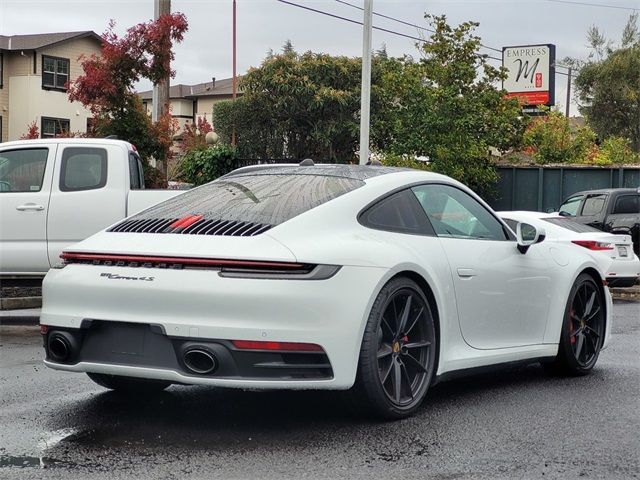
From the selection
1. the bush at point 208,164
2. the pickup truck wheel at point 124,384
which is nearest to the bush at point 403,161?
the bush at point 208,164

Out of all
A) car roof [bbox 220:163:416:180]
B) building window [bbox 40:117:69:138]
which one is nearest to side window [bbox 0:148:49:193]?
car roof [bbox 220:163:416:180]

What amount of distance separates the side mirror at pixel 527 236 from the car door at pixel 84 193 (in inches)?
224

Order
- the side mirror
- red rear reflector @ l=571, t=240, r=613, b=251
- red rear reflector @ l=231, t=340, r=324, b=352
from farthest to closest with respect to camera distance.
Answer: red rear reflector @ l=571, t=240, r=613, b=251 < the side mirror < red rear reflector @ l=231, t=340, r=324, b=352

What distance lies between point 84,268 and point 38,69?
43665 millimetres

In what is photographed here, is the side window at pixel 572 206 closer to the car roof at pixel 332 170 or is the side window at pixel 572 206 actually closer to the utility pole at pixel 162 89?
the utility pole at pixel 162 89

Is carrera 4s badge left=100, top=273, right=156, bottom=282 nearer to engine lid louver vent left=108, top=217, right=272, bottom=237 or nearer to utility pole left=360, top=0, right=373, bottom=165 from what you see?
engine lid louver vent left=108, top=217, right=272, bottom=237

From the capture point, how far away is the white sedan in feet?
48.1

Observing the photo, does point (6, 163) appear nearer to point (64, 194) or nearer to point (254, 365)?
point (64, 194)

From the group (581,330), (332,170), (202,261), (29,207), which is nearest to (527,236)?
(581,330)

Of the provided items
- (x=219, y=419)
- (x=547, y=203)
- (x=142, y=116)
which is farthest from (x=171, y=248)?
(x=547, y=203)

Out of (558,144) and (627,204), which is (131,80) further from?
(558,144)

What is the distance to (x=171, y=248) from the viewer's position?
507 cm

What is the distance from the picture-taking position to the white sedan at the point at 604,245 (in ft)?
48.1

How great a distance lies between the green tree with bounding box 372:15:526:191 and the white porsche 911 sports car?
1741 cm
